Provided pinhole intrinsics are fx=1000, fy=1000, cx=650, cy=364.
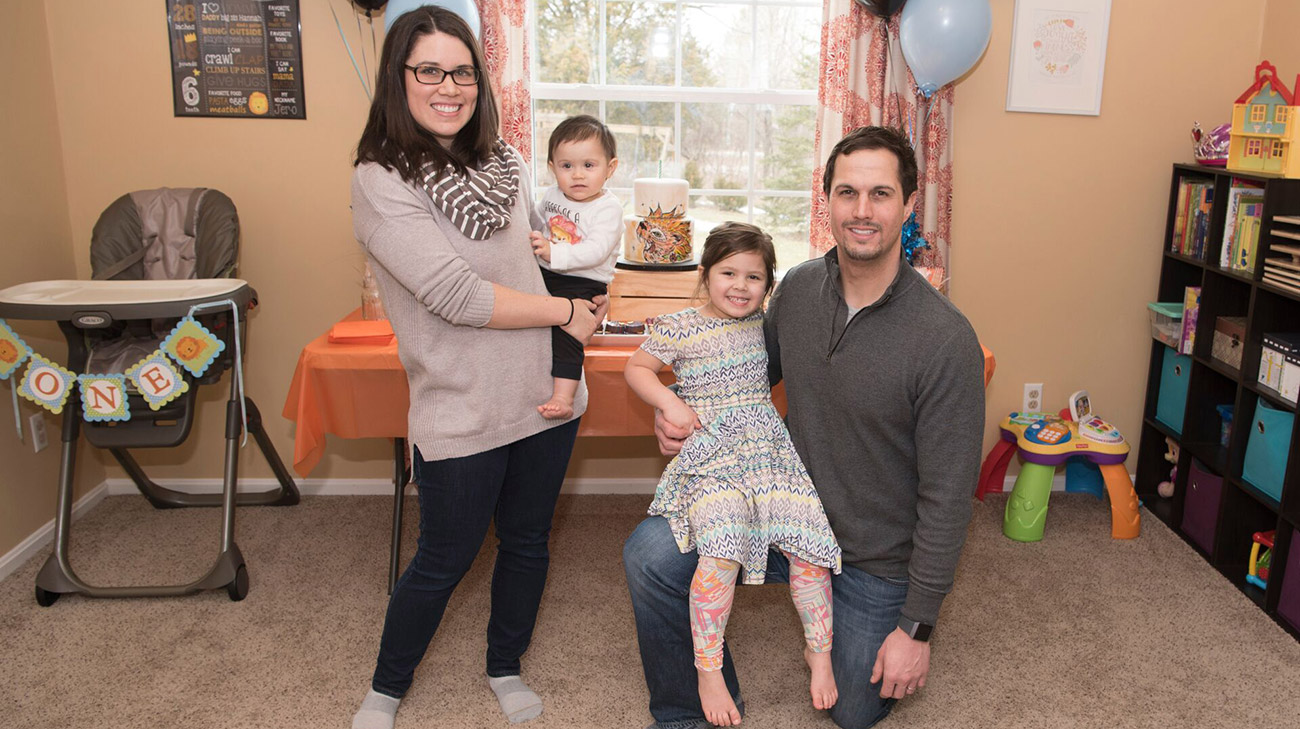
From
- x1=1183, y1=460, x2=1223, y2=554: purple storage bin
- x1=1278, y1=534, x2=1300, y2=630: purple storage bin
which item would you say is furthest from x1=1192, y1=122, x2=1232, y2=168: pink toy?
x1=1278, y1=534, x2=1300, y2=630: purple storage bin

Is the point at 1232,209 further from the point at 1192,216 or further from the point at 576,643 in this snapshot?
the point at 576,643

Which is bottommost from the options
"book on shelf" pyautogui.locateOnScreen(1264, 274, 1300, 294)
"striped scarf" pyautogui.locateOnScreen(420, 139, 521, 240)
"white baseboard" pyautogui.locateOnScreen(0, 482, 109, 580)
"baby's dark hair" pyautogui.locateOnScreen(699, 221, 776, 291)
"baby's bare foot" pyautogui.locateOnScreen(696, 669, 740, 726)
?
"white baseboard" pyautogui.locateOnScreen(0, 482, 109, 580)

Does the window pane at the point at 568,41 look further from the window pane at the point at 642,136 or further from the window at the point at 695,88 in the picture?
the window pane at the point at 642,136

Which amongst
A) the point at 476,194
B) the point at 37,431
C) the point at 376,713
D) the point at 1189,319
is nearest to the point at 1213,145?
the point at 1189,319

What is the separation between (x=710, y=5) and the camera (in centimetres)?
343

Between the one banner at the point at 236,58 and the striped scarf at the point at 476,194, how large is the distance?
1584 millimetres

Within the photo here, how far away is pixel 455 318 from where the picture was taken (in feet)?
6.33

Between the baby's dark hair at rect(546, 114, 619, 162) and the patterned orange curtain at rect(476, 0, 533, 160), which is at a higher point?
the patterned orange curtain at rect(476, 0, 533, 160)

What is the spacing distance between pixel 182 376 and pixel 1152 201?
3.18m

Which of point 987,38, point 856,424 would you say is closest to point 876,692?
point 856,424

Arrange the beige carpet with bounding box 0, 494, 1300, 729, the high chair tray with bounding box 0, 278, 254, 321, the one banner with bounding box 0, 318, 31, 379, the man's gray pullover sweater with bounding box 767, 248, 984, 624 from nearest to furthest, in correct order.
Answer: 1. the man's gray pullover sweater with bounding box 767, 248, 984, 624
2. the beige carpet with bounding box 0, 494, 1300, 729
3. the high chair tray with bounding box 0, 278, 254, 321
4. the one banner with bounding box 0, 318, 31, 379

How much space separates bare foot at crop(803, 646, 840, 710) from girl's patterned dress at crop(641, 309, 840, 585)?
0.19 meters

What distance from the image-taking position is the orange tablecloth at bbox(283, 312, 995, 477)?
2.67m

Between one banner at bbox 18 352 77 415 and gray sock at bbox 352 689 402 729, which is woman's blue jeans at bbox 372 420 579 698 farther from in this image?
one banner at bbox 18 352 77 415
